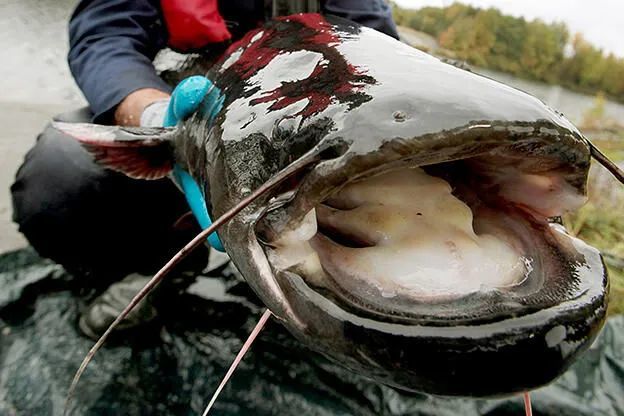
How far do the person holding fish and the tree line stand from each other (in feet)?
31.6

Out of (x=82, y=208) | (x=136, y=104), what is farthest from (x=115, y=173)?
(x=136, y=104)

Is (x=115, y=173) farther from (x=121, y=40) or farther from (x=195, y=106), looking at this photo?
(x=195, y=106)

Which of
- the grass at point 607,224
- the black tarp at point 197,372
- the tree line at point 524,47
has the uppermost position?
the black tarp at point 197,372

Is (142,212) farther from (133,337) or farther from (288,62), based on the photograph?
(288,62)

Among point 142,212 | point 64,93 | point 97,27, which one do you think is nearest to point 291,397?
point 142,212

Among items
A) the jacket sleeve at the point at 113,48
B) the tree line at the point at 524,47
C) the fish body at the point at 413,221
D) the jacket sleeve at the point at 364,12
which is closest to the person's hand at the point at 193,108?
the fish body at the point at 413,221

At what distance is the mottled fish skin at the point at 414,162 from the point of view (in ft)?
1.93

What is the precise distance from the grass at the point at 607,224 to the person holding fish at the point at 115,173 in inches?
58.1

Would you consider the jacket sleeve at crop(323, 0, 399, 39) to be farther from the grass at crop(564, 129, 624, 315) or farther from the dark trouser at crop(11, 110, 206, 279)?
the grass at crop(564, 129, 624, 315)

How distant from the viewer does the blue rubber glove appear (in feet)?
3.39

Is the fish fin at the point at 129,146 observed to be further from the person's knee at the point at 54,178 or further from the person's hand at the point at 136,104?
the person's knee at the point at 54,178

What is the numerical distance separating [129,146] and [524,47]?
45.1 feet

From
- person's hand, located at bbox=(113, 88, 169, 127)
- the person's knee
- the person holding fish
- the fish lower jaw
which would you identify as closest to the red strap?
the person holding fish

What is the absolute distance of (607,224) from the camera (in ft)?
9.53
